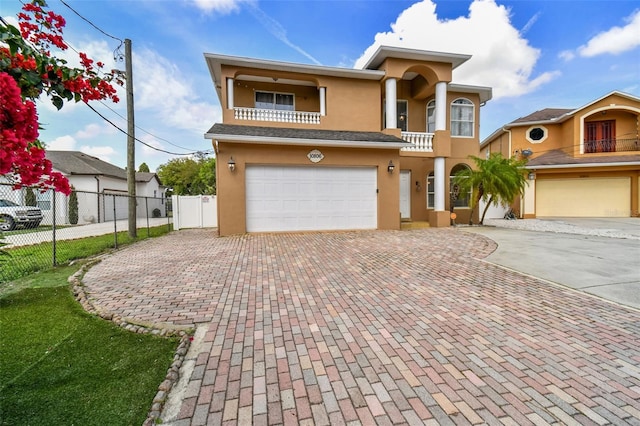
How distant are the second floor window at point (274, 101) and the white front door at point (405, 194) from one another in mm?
6704

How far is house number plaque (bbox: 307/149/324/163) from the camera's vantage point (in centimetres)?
1046

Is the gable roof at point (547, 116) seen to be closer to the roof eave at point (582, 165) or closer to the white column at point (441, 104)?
the roof eave at point (582, 165)

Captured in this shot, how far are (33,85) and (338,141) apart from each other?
8.94 meters

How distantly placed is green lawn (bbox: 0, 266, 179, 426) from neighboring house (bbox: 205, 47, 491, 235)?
6.78 metres

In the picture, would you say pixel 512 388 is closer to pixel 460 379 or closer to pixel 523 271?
pixel 460 379

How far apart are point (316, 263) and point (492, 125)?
2220cm

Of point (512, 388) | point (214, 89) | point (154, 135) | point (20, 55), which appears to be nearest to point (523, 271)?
point (512, 388)

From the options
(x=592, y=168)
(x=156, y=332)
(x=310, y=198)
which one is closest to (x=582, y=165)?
(x=592, y=168)

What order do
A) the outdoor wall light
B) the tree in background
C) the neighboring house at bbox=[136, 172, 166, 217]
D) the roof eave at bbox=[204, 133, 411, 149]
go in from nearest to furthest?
1. the roof eave at bbox=[204, 133, 411, 149]
2. the outdoor wall light
3. the neighboring house at bbox=[136, 172, 166, 217]
4. the tree in background

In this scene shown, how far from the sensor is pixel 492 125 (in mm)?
21359

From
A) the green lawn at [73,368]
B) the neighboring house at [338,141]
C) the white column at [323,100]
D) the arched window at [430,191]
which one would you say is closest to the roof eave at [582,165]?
the neighboring house at [338,141]

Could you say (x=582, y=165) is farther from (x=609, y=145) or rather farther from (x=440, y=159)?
(x=440, y=159)

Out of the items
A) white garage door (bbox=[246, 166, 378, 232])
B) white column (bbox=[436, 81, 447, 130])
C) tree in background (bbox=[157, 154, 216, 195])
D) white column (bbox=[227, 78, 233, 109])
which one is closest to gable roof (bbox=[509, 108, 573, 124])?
white column (bbox=[436, 81, 447, 130])

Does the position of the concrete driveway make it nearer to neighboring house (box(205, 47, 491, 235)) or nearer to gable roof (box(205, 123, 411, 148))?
neighboring house (box(205, 47, 491, 235))
